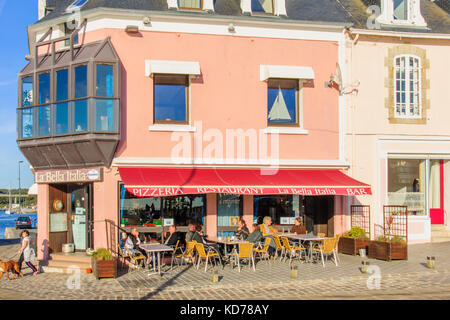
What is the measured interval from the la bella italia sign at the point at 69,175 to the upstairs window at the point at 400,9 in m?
12.2

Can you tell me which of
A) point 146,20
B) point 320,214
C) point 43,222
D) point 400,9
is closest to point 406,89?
point 400,9

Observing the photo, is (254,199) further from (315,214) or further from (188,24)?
(188,24)

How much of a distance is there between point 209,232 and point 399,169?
742cm

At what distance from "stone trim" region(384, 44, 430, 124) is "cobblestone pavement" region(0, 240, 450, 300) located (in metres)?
5.36

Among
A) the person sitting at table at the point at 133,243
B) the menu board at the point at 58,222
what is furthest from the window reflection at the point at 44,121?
the person sitting at table at the point at 133,243

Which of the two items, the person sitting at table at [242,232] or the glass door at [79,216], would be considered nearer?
the person sitting at table at [242,232]

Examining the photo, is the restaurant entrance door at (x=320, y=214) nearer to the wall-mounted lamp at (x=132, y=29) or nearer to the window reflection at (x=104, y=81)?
the window reflection at (x=104, y=81)

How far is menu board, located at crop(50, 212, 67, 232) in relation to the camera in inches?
633

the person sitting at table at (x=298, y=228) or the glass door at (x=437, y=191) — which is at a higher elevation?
the glass door at (x=437, y=191)

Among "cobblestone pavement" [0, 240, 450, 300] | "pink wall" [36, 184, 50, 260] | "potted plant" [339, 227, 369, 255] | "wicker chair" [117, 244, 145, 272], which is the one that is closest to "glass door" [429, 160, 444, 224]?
"potted plant" [339, 227, 369, 255]

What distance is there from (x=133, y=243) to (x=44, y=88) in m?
5.77

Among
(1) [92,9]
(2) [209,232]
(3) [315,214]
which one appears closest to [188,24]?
(1) [92,9]

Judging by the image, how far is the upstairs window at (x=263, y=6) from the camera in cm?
1692
